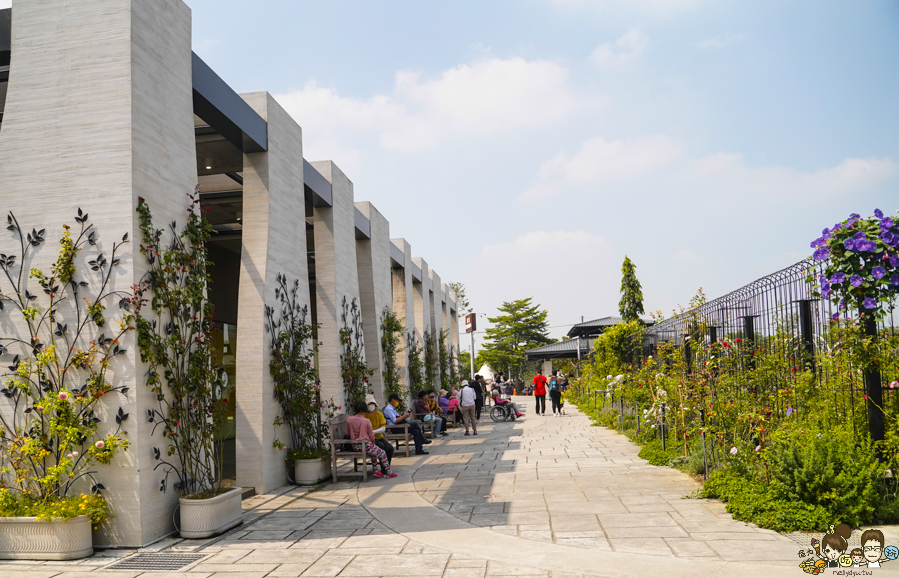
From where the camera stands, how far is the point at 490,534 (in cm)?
517

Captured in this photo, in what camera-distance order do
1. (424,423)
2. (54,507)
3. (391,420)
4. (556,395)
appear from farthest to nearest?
(556,395), (424,423), (391,420), (54,507)

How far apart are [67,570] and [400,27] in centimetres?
682

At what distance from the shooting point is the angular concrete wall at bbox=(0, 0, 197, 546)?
5.27 meters

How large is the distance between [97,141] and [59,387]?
2.11 m

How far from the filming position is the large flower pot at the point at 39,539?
4777 mm

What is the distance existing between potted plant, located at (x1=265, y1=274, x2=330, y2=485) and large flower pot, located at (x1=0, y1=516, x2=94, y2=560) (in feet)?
9.86

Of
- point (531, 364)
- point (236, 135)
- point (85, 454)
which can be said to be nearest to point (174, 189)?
point (236, 135)

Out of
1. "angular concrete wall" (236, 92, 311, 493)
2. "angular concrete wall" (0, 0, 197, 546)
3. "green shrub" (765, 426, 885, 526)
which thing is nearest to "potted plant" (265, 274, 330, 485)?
"angular concrete wall" (236, 92, 311, 493)

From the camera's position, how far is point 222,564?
4598mm

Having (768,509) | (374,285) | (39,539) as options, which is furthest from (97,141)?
(374,285)

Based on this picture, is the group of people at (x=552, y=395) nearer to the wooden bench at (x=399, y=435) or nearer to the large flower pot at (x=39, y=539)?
the wooden bench at (x=399, y=435)

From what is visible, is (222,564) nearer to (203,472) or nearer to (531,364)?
(203,472)

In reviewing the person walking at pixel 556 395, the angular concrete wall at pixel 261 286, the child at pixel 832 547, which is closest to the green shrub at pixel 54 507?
the angular concrete wall at pixel 261 286

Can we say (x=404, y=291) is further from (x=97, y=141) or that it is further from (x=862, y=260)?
(x=862, y=260)
